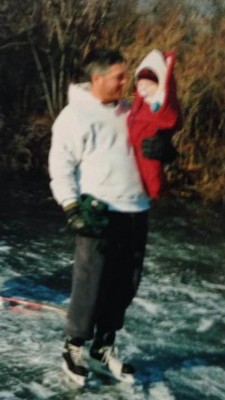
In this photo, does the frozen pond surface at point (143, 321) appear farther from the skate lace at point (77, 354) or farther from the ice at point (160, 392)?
the skate lace at point (77, 354)

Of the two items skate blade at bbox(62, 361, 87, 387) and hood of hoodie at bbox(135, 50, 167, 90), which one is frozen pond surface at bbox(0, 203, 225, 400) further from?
hood of hoodie at bbox(135, 50, 167, 90)

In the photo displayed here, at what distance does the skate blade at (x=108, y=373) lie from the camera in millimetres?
3865

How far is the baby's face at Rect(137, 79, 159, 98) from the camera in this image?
141 inches

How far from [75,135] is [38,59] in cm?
938

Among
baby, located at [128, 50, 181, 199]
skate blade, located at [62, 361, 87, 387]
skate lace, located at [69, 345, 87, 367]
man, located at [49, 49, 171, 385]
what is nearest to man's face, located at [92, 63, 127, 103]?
man, located at [49, 49, 171, 385]

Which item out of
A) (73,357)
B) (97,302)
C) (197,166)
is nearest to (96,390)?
(73,357)

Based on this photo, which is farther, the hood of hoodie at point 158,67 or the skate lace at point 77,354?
the skate lace at point 77,354

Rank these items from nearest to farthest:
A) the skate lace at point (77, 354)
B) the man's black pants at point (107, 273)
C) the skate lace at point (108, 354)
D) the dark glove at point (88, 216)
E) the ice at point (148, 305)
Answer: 1. the dark glove at point (88, 216)
2. the man's black pants at point (107, 273)
3. the skate lace at point (77, 354)
4. the skate lace at point (108, 354)
5. the ice at point (148, 305)

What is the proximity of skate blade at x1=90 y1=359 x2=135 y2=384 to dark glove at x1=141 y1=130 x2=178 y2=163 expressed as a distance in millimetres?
1235

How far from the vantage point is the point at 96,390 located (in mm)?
3762

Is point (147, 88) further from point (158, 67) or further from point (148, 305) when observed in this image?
point (148, 305)

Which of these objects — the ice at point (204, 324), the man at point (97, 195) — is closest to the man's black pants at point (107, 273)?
the man at point (97, 195)

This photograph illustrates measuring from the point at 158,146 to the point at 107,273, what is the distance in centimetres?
74

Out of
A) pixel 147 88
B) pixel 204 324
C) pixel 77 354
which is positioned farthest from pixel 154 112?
pixel 204 324
